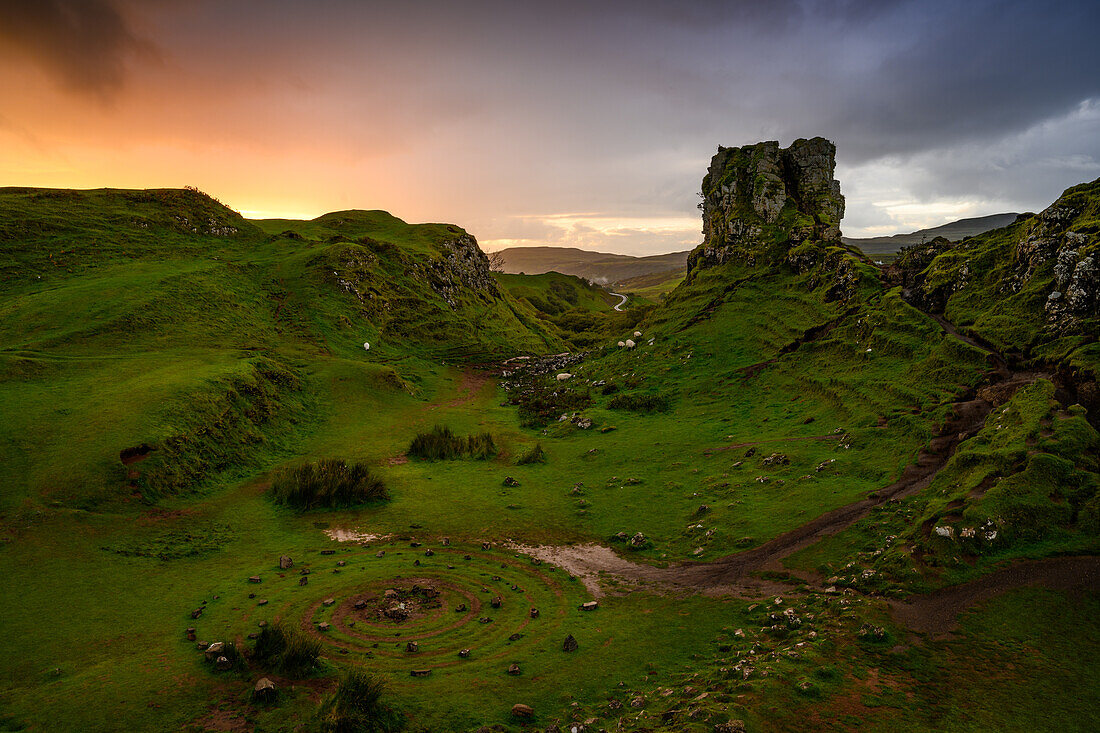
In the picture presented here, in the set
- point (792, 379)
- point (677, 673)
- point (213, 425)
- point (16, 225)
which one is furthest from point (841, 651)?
point (16, 225)

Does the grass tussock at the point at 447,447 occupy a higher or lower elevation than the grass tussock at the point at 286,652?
lower

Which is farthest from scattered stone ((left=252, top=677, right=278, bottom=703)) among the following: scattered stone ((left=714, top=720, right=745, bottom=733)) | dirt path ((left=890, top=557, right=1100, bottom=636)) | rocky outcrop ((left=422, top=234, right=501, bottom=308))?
rocky outcrop ((left=422, top=234, right=501, bottom=308))

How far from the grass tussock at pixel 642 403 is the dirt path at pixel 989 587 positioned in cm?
3434

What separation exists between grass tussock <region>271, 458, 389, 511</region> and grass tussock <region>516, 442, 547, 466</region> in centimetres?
1155

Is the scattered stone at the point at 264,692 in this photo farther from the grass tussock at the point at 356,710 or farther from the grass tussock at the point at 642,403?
the grass tussock at the point at 642,403

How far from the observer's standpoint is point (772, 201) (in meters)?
76.8

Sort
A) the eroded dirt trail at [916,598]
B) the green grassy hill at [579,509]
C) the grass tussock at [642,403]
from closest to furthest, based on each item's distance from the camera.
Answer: the green grassy hill at [579,509] < the eroded dirt trail at [916,598] < the grass tussock at [642,403]

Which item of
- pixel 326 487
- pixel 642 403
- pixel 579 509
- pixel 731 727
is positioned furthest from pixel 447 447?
pixel 731 727

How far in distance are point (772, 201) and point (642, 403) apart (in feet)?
141

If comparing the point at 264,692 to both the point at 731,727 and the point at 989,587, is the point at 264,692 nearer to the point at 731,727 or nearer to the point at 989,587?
the point at 731,727

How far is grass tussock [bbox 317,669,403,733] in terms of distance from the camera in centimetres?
1322

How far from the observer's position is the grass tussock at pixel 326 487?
32.5 metres

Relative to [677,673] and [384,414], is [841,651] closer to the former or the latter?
[677,673]

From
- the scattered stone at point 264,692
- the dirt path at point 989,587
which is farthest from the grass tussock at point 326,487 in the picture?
the dirt path at point 989,587
